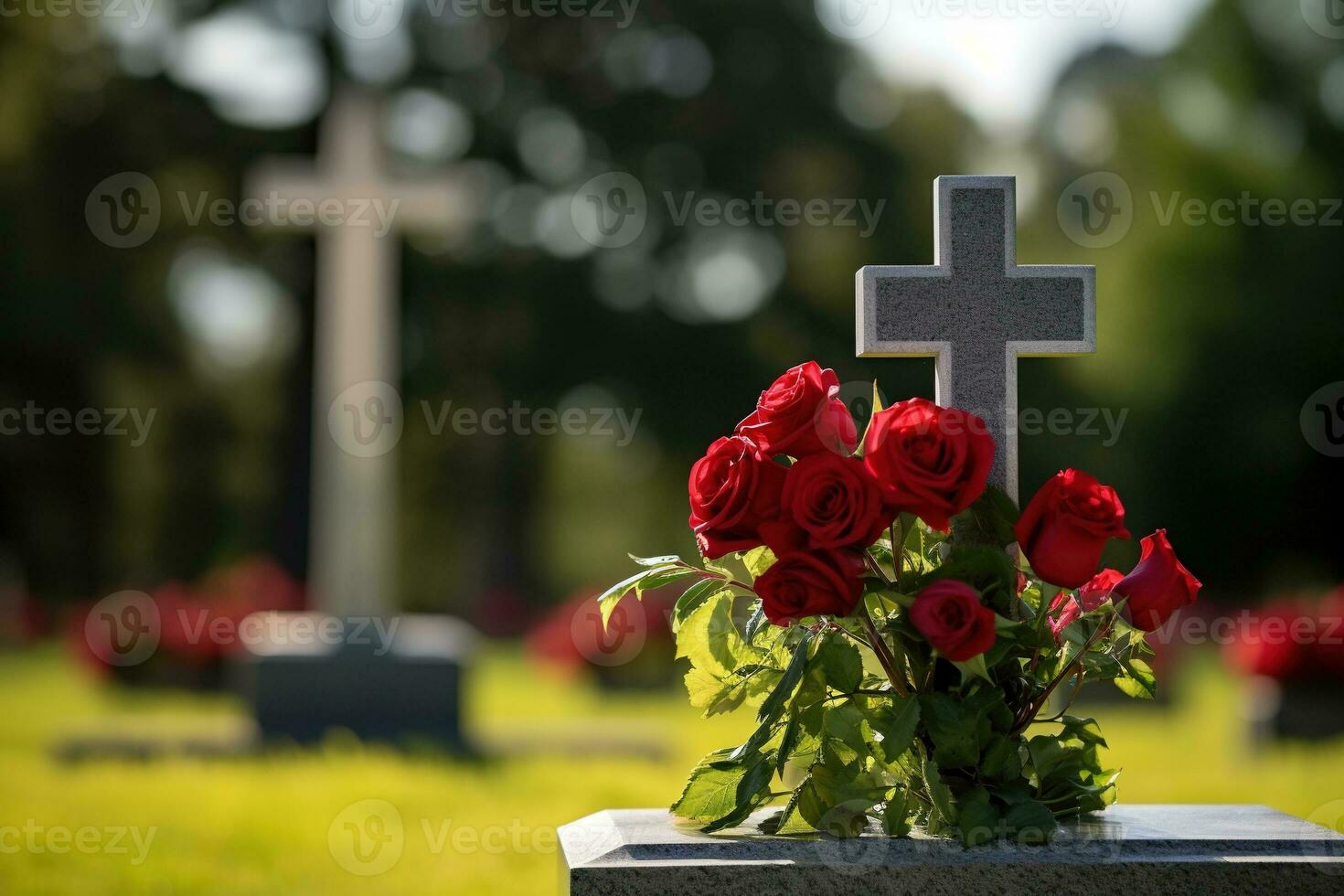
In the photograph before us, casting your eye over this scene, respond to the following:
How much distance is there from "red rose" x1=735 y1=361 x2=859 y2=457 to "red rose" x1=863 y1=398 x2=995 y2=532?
0.34 ft

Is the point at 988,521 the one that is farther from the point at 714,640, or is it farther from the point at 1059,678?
the point at 714,640

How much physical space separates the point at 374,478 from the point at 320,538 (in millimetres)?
692

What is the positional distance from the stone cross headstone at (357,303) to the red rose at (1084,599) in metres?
6.14

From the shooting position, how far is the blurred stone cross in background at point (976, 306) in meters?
2.49

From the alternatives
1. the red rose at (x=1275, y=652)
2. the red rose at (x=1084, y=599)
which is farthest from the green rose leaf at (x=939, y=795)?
the red rose at (x=1275, y=652)

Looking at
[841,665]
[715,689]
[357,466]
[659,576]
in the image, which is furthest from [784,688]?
[357,466]

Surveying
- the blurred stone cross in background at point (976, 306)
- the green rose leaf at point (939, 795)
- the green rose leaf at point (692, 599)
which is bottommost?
the green rose leaf at point (939, 795)

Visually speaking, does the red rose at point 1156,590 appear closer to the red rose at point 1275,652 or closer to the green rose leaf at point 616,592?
the green rose leaf at point 616,592

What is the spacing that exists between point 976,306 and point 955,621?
2.46ft

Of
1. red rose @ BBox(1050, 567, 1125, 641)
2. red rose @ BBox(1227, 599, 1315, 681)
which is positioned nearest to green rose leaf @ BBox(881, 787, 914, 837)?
red rose @ BBox(1050, 567, 1125, 641)

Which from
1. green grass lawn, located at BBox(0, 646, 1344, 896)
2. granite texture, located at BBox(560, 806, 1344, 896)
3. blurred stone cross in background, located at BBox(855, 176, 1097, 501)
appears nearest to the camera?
granite texture, located at BBox(560, 806, 1344, 896)

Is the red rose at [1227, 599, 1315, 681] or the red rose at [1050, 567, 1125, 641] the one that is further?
the red rose at [1227, 599, 1315, 681]

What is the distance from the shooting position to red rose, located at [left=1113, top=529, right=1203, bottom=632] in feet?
7.26

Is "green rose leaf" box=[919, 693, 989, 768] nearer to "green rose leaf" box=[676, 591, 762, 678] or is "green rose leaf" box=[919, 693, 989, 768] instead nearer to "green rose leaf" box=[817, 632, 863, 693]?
"green rose leaf" box=[817, 632, 863, 693]
